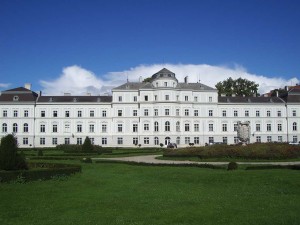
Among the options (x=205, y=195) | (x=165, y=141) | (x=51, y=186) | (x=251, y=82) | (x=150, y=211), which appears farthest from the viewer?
(x=251, y=82)

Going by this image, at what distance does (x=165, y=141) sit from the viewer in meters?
64.8

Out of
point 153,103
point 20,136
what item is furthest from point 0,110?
point 153,103

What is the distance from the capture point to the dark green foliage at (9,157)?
19.4 metres

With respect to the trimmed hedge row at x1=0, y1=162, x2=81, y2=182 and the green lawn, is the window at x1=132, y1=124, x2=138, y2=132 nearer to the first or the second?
the trimmed hedge row at x1=0, y1=162, x2=81, y2=182

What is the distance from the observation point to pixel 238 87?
81.4 metres

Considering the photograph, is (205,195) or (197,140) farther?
(197,140)

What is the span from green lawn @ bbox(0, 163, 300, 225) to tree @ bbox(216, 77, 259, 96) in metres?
64.0

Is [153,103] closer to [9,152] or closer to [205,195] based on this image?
[9,152]

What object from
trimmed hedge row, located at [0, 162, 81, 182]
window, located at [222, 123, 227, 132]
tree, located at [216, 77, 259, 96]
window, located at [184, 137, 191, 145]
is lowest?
trimmed hedge row, located at [0, 162, 81, 182]

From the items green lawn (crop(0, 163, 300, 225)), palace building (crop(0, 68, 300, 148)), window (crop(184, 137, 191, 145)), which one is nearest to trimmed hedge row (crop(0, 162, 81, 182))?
green lawn (crop(0, 163, 300, 225))

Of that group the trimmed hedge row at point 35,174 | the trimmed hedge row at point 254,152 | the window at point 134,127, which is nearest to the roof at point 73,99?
the window at point 134,127

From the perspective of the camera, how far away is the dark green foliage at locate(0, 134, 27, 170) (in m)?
19.4

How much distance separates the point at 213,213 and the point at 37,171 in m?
10.9

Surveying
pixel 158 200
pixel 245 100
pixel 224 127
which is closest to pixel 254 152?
pixel 158 200
